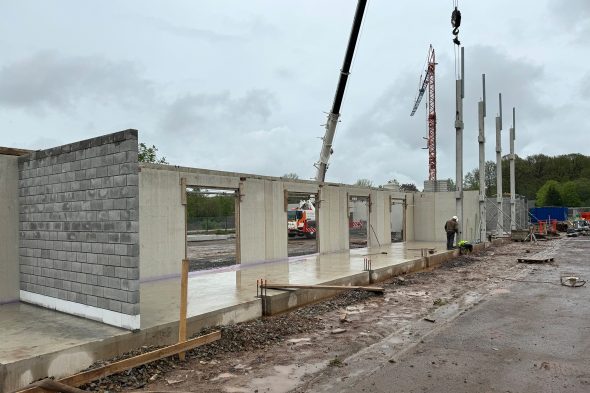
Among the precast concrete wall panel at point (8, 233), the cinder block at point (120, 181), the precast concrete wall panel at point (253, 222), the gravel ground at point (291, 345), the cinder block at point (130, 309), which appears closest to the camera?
the gravel ground at point (291, 345)

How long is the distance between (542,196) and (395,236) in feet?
172

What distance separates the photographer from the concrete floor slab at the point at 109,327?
506 cm

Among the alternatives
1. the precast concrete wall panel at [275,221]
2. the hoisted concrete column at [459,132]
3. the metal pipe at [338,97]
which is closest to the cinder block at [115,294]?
the precast concrete wall panel at [275,221]

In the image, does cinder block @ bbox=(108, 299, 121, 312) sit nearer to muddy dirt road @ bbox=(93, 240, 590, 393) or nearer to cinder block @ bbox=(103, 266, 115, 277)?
cinder block @ bbox=(103, 266, 115, 277)

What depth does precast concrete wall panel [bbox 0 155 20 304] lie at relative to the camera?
26.1 ft

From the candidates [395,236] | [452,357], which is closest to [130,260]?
[452,357]

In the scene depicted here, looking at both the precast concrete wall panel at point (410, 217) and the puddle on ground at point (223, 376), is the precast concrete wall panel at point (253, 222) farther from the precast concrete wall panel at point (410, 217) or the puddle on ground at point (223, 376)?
the precast concrete wall panel at point (410, 217)

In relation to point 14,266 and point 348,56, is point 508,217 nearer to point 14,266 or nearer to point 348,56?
point 348,56

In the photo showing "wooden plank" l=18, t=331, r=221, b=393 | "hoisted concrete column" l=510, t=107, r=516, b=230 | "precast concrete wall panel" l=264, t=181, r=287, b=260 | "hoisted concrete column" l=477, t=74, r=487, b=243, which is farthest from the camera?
"hoisted concrete column" l=510, t=107, r=516, b=230

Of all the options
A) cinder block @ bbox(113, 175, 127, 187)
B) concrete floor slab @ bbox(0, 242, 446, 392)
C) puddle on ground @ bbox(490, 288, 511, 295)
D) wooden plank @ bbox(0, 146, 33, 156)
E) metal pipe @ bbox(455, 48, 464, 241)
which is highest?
metal pipe @ bbox(455, 48, 464, 241)

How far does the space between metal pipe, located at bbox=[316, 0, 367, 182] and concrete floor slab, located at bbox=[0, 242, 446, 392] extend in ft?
34.2

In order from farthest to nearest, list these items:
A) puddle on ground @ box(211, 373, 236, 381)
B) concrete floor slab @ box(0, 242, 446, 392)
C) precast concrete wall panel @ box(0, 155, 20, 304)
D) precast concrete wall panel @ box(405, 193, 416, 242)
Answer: precast concrete wall panel @ box(405, 193, 416, 242) → precast concrete wall panel @ box(0, 155, 20, 304) → puddle on ground @ box(211, 373, 236, 381) → concrete floor slab @ box(0, 242, 446, 392)

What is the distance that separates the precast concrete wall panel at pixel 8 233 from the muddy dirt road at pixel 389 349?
13.3ft

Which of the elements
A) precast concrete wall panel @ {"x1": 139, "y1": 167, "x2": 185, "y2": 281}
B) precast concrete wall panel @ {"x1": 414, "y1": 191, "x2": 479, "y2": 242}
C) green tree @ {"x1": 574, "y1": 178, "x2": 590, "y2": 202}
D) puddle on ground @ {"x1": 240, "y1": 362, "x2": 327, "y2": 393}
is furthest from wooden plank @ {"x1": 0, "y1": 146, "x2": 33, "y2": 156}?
green tree @ {"x1": 574, "y1": 178, "x2": 590, "y2": 202}
